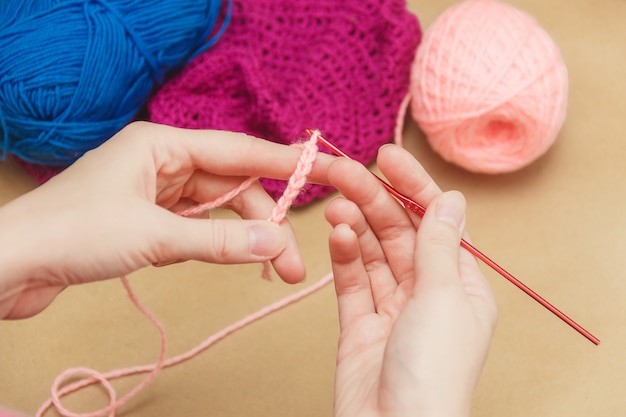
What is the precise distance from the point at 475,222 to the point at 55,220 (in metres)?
0.74

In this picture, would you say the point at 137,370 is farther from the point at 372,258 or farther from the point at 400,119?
the point at 400,119

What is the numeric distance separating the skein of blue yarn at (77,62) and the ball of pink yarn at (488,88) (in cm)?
41

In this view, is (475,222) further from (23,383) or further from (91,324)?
(23,383)

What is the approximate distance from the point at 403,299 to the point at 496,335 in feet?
1.12

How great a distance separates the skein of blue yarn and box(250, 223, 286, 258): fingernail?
0.48m

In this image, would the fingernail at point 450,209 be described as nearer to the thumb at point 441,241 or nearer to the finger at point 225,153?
the thumb at point 441,241

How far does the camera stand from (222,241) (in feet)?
2.20

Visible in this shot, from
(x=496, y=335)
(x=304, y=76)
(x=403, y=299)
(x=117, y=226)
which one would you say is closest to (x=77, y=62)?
(x=304, y=76)

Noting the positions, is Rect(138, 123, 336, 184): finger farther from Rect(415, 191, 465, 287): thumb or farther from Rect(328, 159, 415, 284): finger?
Rect(415, 191, 465, 287): thumb

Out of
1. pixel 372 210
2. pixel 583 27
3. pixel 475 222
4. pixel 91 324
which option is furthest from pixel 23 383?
pixel 583 27

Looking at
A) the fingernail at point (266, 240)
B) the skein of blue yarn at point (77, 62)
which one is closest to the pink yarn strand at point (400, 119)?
the skein of blue yarn at point (77, 62)

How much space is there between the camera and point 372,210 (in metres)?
0.79

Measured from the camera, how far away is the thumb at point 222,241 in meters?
0.65

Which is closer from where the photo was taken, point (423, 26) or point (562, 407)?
point (562, 407)
